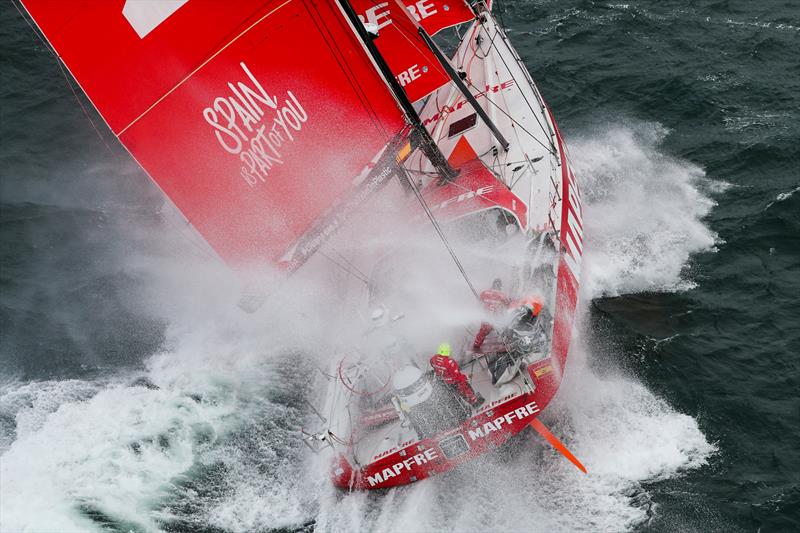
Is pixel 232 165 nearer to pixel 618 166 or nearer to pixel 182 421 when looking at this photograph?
pixel 182 421

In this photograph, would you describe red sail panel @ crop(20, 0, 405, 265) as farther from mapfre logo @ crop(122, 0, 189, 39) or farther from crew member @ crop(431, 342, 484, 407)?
crew member @ crop(431, 342, 484, 407)

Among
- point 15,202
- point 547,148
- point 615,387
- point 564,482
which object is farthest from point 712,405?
point 15,202

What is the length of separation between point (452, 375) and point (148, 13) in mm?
6023

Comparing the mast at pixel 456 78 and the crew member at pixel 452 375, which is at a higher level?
the mast at pixel 456 78

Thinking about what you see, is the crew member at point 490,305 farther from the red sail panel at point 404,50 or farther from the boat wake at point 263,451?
the red sail panel at point 404,50

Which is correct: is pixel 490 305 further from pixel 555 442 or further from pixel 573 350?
pixel 555 442

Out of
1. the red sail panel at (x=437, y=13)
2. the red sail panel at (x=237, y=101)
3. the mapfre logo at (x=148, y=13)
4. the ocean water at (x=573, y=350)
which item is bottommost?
the ocean water at (x=573, y=350)

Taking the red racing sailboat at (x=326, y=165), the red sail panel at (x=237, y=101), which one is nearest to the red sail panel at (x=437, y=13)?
the red racing sailboat at (x=326, y=165)

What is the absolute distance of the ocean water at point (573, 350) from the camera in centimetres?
1073

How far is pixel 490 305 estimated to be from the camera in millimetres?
11680

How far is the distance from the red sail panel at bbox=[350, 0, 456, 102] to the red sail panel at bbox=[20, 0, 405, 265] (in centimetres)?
224

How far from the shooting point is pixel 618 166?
16.6 m

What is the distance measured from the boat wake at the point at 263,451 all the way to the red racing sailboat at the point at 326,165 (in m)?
0.51

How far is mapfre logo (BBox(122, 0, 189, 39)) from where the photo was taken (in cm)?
934
